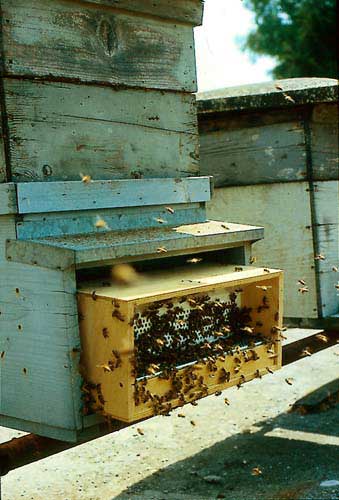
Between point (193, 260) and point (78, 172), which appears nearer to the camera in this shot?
point (78, 172)

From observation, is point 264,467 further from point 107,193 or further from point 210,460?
point 107,193

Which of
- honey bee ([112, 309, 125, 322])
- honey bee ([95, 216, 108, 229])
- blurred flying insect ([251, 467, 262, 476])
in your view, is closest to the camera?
honey bee ([112, 309, 125, 322])

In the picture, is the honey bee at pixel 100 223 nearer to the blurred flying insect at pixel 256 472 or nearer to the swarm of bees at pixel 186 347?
the swarm of bees at pixel 186 347

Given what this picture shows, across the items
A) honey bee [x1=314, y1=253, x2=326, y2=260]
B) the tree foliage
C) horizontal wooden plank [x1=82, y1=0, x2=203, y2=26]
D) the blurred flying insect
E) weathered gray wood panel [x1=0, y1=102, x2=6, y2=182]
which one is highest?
the tree foliage

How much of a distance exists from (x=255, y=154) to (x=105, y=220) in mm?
1833

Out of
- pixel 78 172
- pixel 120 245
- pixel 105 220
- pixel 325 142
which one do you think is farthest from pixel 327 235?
pixel 120 245

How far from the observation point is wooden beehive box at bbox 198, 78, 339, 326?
171 inches

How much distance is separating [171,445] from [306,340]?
6.25 ft

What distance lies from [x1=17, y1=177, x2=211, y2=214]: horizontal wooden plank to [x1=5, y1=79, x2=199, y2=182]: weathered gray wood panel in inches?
2.4

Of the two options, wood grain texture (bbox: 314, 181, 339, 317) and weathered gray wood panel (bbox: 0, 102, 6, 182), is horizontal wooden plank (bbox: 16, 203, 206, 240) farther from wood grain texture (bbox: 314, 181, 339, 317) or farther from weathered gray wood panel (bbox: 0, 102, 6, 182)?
wood grain texture (bbox: 314, 181, 339, 317)

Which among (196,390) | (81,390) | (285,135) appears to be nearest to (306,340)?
(285,135)

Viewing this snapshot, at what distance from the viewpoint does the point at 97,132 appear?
9.99ft

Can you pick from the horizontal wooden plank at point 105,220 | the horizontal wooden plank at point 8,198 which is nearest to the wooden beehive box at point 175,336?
the horizontal wooden plank at point 105,220

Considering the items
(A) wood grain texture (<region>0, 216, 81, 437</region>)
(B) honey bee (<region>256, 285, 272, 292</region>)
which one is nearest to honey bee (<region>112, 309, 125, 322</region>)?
(A) wood grain texture (<region>0, 216, 81, 437</region>)
